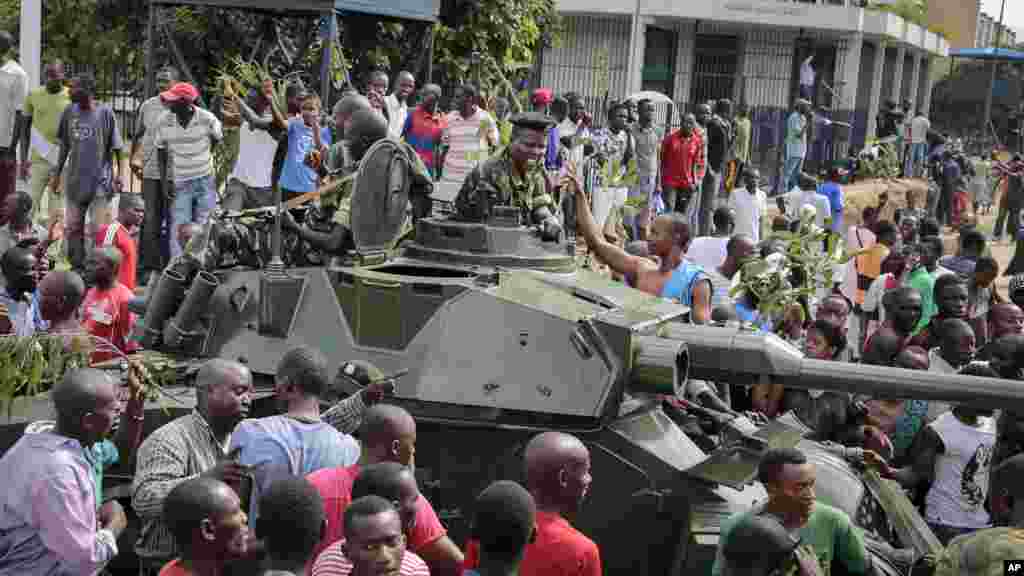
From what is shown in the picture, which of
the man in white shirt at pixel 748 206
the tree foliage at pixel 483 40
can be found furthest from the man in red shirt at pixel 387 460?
the tree foliage at pixel 483 40

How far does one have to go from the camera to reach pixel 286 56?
57.9ft

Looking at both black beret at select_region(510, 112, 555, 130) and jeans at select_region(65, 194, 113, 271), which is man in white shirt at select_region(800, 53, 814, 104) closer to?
jeans at select_region(65, 194, 113, 271)

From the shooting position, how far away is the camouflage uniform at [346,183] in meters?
7.82

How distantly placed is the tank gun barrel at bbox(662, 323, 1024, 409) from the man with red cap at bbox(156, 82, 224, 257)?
6.53 metres

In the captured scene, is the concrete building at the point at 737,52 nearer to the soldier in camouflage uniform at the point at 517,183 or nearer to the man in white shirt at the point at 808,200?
the man in white shirt at the point at 808,200

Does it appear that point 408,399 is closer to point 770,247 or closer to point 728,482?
point 728,482

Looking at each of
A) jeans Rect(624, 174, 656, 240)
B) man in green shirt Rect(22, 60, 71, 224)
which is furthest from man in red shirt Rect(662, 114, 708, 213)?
man in green shirt Rect(22, 60, 71, 224)

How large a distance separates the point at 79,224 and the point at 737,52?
769 inches

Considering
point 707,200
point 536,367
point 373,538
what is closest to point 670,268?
point 536,367

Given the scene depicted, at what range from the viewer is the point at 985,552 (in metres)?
5.00

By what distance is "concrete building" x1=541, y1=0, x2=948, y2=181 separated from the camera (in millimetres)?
28391

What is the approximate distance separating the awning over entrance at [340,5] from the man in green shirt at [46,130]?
5.63 feet

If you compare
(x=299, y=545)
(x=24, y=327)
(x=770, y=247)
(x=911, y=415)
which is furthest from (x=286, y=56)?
(x=299, y=545)

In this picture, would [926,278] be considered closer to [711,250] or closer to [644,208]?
[711,250]
